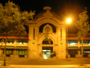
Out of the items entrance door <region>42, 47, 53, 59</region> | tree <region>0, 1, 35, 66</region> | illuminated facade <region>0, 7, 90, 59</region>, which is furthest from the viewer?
entrance door <region>42, 47, 53, 59</region>

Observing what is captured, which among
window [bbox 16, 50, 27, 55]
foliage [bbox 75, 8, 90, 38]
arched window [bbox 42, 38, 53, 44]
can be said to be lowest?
window [bbox 16, 50, 27, 55]

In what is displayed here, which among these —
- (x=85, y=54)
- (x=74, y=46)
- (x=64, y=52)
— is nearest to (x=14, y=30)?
(x=64, y=52)

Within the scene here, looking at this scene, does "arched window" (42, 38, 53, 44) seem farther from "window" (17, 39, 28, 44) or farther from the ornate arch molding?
"window" (17, 39, 28, 44)

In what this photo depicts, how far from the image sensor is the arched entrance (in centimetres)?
3728

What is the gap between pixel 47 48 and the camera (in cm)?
3772

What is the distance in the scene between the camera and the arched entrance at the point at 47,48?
122 feet

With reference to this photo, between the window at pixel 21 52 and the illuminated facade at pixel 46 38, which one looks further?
the window at pixel 21 52

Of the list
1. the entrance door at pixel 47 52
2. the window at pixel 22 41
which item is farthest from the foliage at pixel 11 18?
the entrance door at pixel 47 52

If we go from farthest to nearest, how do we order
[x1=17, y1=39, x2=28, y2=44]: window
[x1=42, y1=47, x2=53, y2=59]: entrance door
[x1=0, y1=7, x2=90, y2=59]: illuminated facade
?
[x1=17, y1=39, x2=28, y2=44]: window
[x1=42, y1=47, x2=53, y2=59]: entrance door
[x1=0, y1=7, x2=90, y2=59]: illuminated facade

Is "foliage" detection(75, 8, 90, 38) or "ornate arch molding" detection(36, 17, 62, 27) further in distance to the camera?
"ornate arch molding" detection(36, 17, 62, 27)

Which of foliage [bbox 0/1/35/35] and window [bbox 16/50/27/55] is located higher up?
foliage [bbox 0/1/35/35]

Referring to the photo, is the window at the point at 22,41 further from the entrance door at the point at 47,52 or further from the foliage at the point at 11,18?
the foliage at the point at 11,18

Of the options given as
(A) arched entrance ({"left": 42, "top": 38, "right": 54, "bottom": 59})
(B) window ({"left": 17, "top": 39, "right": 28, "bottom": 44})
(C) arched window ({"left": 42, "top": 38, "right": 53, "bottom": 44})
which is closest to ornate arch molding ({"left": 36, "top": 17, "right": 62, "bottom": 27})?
(C) arched window ({"left": 42, "top": 38, "right": 53, "bottom": 44})

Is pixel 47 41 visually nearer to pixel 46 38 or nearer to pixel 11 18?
pixel 46 38
